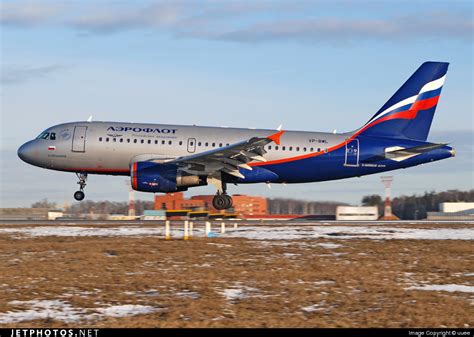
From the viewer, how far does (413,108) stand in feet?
125

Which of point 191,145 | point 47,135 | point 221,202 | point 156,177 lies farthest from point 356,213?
point 47,135

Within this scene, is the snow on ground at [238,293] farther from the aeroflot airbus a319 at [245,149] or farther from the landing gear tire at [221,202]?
the landing gear tire at [221,202]

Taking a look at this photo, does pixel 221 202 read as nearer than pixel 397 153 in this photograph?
Yes

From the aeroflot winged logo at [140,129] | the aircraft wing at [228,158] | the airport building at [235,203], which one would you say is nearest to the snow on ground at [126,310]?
the aircraft wing at [228,158]

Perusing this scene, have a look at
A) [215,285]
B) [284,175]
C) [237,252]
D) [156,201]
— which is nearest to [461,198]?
[156,201]

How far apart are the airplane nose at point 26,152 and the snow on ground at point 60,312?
85.0 ft

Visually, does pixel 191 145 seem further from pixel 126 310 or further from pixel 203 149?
pixel 126 310

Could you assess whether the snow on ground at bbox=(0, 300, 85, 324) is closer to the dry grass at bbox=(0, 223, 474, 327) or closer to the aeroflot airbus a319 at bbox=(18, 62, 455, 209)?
the dry grass at bbox=(0, 223, 474, 327)

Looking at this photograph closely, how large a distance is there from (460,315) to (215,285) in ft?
16.1

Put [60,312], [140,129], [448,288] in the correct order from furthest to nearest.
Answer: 1. [140,129]
2. [448,288]
3. [60,312]

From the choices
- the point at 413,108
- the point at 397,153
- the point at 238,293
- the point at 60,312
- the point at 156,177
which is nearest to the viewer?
the point at 60,312

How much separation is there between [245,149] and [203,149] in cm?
286

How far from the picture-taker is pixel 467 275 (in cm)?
1557

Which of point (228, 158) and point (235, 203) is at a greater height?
point (228, 158)
